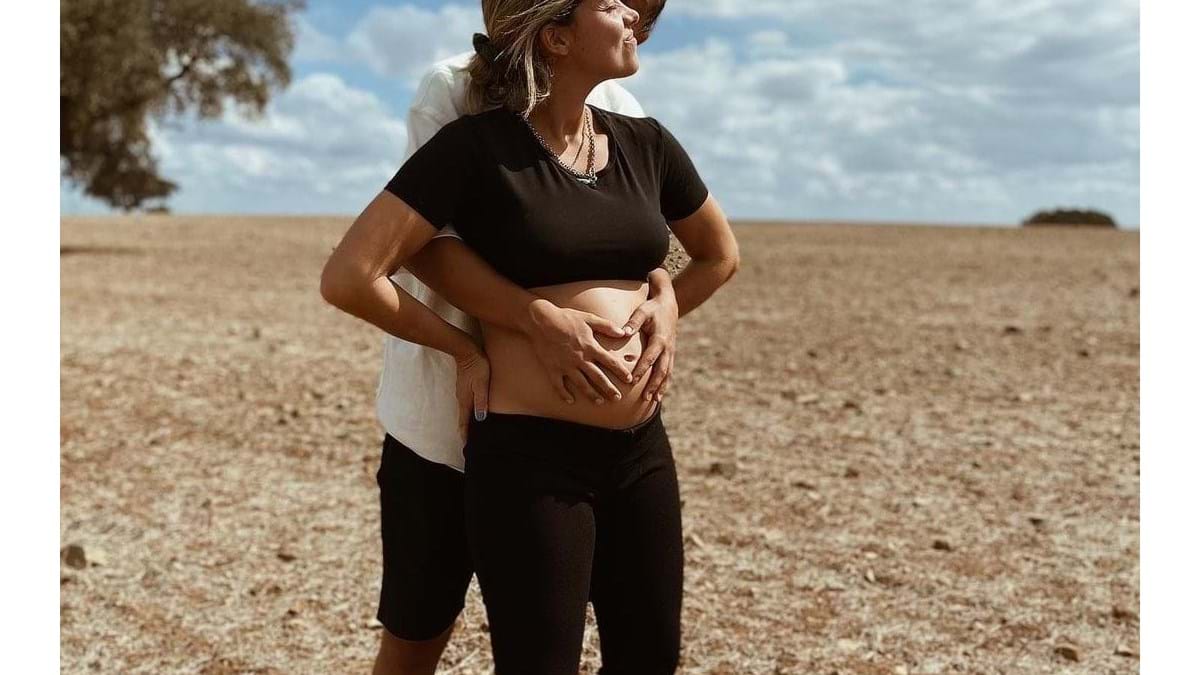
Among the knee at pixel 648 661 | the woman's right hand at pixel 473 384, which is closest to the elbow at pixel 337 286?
the woman's right hand at pixel 473 384

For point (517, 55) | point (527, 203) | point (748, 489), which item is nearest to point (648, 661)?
point (527, 203)

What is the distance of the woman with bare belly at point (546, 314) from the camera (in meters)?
2.21

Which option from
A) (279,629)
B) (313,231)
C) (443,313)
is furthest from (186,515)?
(313,231)

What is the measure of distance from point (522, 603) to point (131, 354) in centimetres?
852

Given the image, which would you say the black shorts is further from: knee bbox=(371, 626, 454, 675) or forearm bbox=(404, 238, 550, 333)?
forearm bbox=(404, 238, 550, 333)

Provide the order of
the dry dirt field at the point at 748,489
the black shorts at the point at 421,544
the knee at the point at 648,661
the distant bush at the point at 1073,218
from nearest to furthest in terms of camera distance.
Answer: the knee at the point at 648,661, the black shorts at the point at 421,544, the dry dirt field at the point at 748,489, the distant bush at the point at 1073,218

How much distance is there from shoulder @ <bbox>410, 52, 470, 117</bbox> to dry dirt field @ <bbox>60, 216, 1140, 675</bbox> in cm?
228

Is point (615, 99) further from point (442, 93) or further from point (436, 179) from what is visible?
point (436, 179)

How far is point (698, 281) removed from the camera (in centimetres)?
267

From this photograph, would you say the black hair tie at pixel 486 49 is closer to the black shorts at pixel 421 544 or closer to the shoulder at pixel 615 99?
the shoulder at pixel 615 99

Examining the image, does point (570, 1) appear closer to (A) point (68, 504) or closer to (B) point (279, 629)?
(B) point (279, 629)

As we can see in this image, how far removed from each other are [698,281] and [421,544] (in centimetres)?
86

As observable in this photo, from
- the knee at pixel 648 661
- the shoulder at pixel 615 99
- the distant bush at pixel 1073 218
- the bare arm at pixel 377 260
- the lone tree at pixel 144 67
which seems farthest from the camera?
the distant bush at pixel 1073 218

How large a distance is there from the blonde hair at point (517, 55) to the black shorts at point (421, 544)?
32.4 inches
